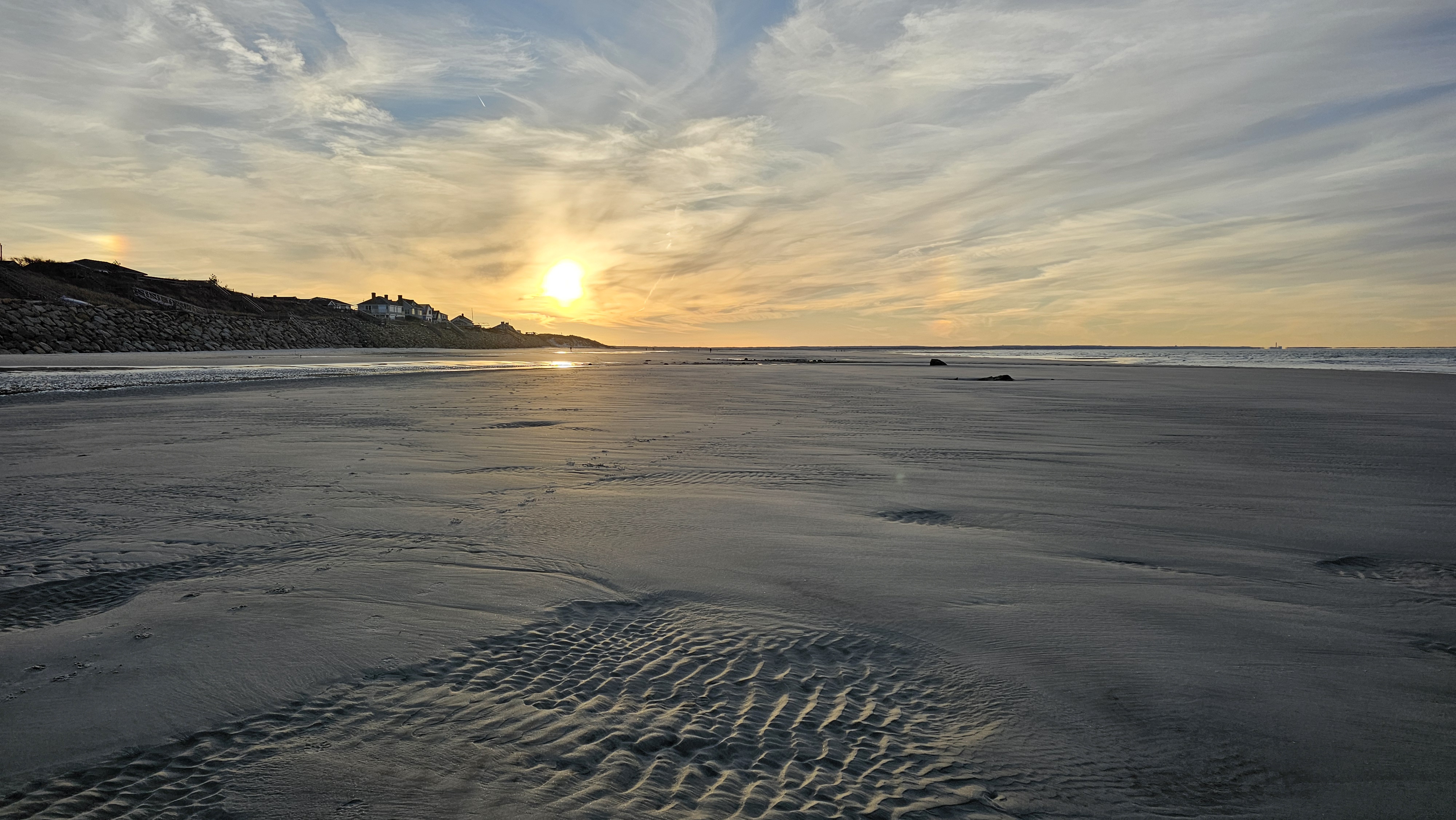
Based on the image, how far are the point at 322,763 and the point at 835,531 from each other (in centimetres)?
348

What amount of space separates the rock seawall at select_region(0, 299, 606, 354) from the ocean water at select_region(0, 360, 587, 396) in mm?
17738

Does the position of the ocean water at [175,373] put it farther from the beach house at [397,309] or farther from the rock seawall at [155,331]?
the beach house at [397,309]

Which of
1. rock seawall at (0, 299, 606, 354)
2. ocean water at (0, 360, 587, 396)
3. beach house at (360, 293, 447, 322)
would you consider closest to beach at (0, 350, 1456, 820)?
ocean water at (0, 360, 587, 396)

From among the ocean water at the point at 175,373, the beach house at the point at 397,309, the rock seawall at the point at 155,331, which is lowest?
the ocean water at the point at 175,373

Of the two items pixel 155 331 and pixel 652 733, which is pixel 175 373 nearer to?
pixel 652 733

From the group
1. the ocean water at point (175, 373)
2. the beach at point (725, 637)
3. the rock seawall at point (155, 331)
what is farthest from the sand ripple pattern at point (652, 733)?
the rock seawall at point (155, 331)

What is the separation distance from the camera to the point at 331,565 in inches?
163

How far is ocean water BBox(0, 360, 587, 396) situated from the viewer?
1653 centimetres

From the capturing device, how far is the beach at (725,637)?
215cm

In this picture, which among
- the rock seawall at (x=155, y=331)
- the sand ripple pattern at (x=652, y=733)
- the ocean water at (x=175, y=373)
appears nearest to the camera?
the sand ripple pattern at (x=652, y=733)

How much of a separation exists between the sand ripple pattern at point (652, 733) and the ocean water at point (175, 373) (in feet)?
58.3

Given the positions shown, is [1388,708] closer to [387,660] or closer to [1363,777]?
[1363,777]

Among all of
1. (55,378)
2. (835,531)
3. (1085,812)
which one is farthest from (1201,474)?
(55,378)

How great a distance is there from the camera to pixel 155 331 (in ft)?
151
